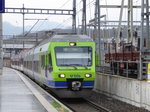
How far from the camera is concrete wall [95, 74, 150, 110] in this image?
51.2 feet

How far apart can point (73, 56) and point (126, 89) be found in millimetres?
2807

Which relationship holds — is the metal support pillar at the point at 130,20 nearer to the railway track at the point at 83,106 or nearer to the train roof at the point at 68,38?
the train roof at the point at 68,38

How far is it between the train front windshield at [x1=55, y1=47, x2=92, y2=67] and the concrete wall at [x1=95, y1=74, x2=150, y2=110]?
192 centimetres

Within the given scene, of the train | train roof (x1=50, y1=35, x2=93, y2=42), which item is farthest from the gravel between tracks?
train roof (x1=50, y1=35, x2=93, y2=42)

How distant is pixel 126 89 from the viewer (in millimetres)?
17953

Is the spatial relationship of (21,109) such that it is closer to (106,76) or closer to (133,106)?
(133,106)

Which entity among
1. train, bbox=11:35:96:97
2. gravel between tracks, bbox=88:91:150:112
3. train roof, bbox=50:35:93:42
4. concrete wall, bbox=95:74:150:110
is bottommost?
gravel between tracks, bbox=88:91:150:112

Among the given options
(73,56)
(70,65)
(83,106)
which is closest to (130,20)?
(73,56)

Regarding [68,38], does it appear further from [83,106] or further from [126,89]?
[126,89]

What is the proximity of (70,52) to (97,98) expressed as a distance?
3735 millimetres

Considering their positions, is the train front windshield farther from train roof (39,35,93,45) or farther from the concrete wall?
the concrete wall

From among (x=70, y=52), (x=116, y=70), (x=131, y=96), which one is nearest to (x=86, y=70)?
(x=70, y=52)

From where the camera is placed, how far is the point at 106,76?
21.9 meters

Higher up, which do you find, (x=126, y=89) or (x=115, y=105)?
(x=126, y=89)
